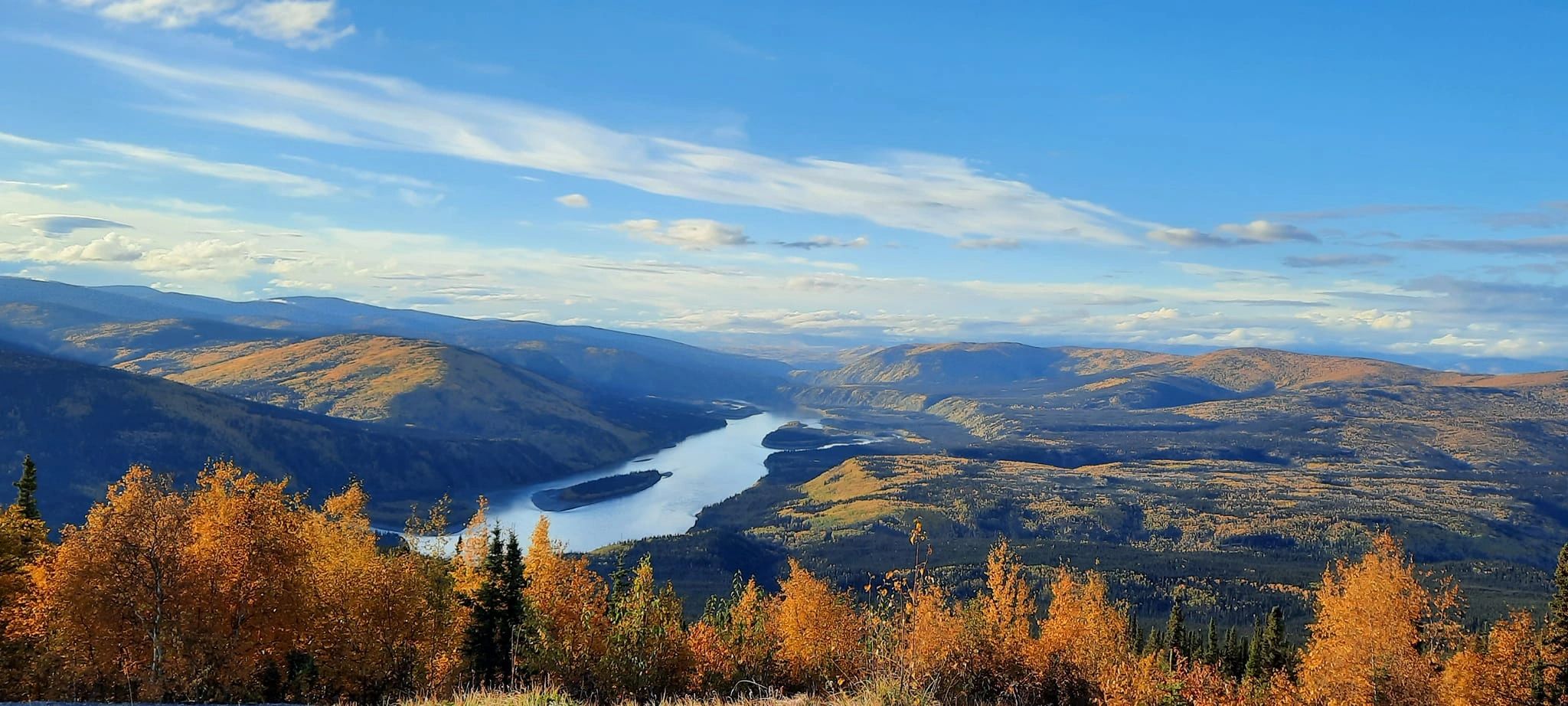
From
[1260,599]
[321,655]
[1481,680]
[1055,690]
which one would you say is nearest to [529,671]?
[321,655]

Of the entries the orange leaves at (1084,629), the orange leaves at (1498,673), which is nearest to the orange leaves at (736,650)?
the orange leaves at (1084,629)

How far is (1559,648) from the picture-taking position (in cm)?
4825

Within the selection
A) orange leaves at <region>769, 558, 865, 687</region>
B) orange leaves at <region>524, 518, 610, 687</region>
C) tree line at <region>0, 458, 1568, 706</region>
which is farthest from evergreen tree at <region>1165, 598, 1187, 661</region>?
orange leaves at <region>524, 518, 610, 687</region>

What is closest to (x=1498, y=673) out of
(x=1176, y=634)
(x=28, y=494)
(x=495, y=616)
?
(x=1176, y=634)

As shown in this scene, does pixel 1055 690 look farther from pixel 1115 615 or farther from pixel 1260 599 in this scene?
pixel 1260 599

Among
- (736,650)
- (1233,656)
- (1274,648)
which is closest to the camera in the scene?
(736,650)

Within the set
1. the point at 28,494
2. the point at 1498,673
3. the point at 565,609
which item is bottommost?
the point at 1498,673

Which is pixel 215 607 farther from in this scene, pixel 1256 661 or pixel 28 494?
pixel 1256 661

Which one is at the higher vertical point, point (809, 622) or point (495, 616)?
point (495, 616)

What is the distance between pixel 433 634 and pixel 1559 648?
60367 millimetres

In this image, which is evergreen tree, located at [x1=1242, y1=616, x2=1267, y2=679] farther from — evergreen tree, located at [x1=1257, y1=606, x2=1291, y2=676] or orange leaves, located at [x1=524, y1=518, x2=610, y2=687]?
orange leaves, located at [x1=524, y1=518, x2=610, y2=687]

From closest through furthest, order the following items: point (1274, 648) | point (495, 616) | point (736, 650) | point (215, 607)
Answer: point (215, 607)
point (736, 650)
point (495, 616)
point (1274, 648)

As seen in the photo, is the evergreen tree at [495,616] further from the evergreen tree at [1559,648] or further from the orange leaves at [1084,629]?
the evergreen tree at [1559,648]

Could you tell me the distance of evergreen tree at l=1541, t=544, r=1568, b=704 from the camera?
46.4 meters
